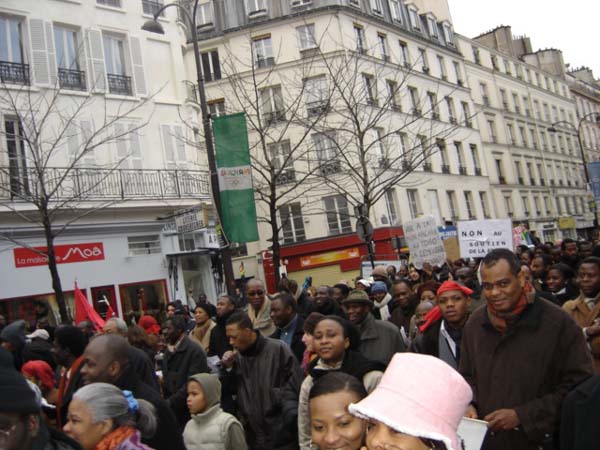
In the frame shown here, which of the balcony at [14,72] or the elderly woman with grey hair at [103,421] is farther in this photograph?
the balcony at [14,72]

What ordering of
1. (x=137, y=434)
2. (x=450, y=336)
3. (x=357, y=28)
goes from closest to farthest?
(x=137, y=434)
(x=450, y=336)
(x=357, y=28)

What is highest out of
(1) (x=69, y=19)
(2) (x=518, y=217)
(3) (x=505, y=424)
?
(1) (x=69, y=19)

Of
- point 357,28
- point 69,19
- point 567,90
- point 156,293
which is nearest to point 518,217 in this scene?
point 357,28

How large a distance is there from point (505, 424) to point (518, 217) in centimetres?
4455

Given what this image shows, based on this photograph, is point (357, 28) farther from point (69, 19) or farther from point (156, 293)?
point (156, 293)

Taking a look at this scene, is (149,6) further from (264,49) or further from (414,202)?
(414,202)

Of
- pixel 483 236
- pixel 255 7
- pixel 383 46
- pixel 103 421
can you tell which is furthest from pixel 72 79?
pixel 383 46

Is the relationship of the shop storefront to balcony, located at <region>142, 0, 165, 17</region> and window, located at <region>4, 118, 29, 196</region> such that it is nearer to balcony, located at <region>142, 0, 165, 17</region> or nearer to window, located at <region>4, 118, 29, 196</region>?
balcony, located at <region>142, 0, 165, 17</region>

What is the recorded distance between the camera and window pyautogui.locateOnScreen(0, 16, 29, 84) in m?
18.3

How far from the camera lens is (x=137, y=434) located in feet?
10.8

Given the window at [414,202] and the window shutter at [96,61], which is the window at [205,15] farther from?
the window shutter at [96,61]

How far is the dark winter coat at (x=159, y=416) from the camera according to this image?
3.85m

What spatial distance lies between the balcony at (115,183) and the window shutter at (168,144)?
44 centimetres

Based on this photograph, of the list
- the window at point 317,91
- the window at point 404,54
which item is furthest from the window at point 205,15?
the window at point 404,54
